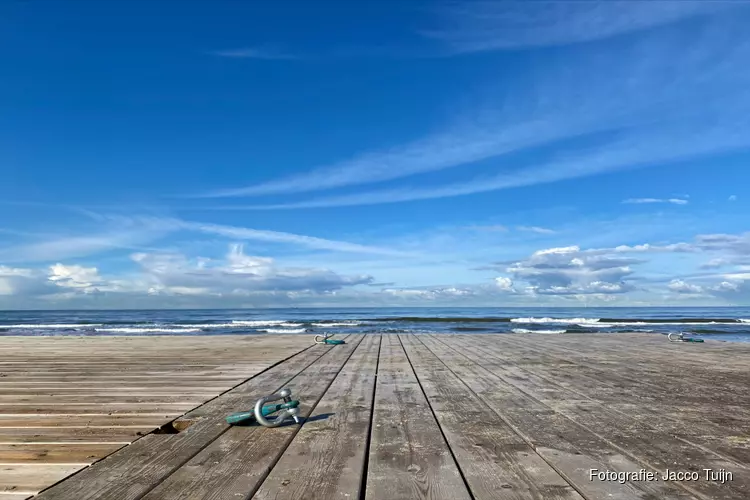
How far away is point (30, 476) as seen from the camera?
7.84 ft

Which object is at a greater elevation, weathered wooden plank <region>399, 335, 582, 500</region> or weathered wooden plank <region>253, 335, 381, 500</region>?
weathered wooden plank <region>399, 335, 582, 500</region>

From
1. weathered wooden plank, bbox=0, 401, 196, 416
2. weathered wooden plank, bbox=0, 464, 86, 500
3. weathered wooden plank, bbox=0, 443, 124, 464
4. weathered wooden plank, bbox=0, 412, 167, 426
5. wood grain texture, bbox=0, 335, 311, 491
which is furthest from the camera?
weathered wooden plank, bbox=0, 401, 196, 416

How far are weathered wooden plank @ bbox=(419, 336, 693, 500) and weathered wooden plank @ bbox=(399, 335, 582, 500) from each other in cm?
8

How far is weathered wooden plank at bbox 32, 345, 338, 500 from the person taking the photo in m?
2.14

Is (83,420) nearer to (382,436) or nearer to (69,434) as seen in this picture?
(69,434)

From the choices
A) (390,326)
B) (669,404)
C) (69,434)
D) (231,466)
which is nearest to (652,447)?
(669,404)

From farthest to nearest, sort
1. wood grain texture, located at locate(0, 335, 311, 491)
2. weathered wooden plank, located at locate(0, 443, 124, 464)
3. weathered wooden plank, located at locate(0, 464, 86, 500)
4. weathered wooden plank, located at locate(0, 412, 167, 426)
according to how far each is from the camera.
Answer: weathered wooden plank, located at locate(0, 412, 167, 426)
wood grain texture, located at locate(0, 335, 311, 491)
weathered wooden plank, located at locate(0, 443, 124, 464)
weathered wooden plank, located at locate(0, 464, 86, 500)

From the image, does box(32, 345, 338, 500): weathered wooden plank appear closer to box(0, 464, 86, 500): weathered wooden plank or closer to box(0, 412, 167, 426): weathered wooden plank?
box(0, 464, 86, 500): weathered wooden plank

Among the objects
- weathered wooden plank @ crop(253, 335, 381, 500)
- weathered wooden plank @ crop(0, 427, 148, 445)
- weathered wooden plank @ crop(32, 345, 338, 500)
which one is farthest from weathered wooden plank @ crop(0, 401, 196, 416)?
weathered wooden plank @ crop(253, 335, 381, 500)

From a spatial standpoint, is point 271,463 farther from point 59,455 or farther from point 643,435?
point 643,435

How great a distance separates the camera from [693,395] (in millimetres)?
4566

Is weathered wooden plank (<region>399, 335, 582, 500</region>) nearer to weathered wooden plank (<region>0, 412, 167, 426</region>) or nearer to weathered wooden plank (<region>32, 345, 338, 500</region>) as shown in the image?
weathered wooden plank (<region>32, 345, 338, 500</region>)

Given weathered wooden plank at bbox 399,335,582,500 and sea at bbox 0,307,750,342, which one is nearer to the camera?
weathered wooden plank at bbox 399,335,582,500

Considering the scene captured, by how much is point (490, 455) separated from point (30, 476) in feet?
7.77
